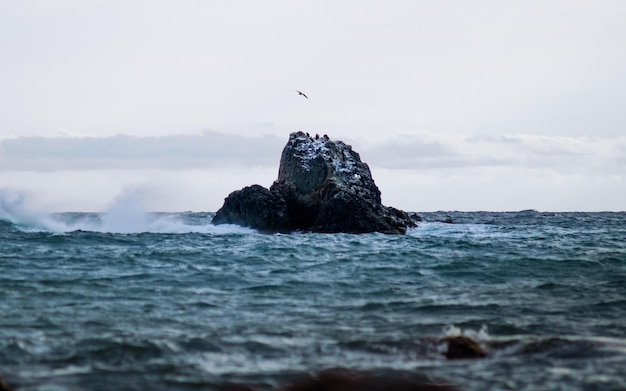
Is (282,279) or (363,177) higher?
(363,177)

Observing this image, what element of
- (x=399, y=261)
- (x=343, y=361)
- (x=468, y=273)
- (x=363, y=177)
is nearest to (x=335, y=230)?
(x=363, y=177)

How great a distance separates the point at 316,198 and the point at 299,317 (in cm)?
3263

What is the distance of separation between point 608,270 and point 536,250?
295 inches

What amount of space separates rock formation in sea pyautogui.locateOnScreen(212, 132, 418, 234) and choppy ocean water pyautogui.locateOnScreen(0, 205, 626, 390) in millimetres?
16588

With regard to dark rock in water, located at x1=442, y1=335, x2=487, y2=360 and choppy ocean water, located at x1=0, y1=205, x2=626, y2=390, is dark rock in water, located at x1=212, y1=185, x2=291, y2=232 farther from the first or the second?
dark rock in water, located at x1=442, y1=335, x2=487, y2=360

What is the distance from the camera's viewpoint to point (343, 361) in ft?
35.9

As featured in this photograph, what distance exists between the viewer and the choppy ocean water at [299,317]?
10266 mm

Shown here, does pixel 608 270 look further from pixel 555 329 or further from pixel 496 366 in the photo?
pixel 496 366

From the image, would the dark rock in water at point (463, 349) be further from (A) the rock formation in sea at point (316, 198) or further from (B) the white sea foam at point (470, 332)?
(A) the rock formation in sea at point (316, 198)

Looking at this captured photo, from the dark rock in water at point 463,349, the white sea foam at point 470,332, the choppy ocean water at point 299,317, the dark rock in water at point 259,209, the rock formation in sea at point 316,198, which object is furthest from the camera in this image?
the dark rock in water at point 259,209

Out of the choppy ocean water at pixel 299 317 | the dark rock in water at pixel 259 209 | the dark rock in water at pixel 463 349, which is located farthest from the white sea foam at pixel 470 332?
the dark rock in water at pixel 259 209

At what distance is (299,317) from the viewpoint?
14.6 m

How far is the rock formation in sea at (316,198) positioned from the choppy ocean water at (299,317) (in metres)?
16.6

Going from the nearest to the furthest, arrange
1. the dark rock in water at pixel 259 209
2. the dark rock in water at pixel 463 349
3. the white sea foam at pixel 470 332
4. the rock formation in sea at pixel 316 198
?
the dark rock in water at pixel 463 349
the white sea foam at pixel 470 332
the rock formation in sea at pixel 316 198
the dark rock in water at pixel 259 209
